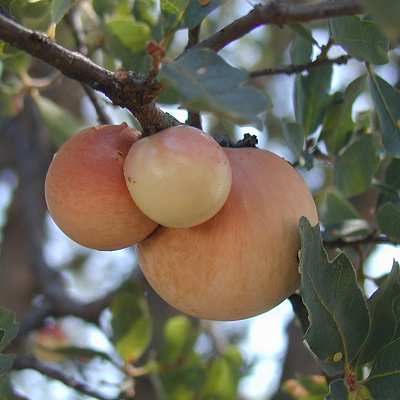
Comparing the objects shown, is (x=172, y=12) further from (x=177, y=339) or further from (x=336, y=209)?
(x=177, y=339)

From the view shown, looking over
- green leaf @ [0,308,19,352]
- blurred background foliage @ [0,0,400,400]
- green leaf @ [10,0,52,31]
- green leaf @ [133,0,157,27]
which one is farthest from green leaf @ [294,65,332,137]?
green leaf @ [0,308,19,352]

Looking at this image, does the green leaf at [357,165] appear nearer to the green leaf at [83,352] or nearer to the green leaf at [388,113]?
the green leaf at [388,113]

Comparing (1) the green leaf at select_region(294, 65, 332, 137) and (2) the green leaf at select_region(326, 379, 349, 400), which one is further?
(1) the green leaf at select_region(294, 65, 332, 137)

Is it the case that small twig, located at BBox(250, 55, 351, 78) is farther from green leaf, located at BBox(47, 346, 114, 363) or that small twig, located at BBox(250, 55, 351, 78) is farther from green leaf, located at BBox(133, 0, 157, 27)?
green leaf, located at BBox(47, 346, 114, 363)

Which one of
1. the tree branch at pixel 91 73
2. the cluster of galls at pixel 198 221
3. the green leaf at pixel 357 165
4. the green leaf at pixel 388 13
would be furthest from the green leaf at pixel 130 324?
the green leaf at pixel 388 13

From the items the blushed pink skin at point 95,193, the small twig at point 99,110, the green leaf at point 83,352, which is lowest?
the green leaf at point 83,352
